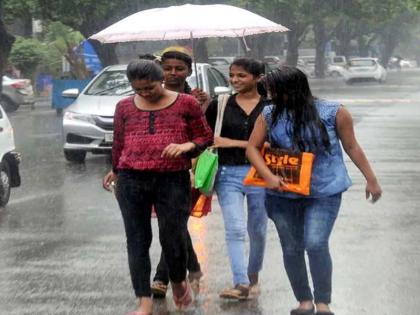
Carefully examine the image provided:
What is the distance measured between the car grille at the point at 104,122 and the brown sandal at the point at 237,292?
31.9 ft

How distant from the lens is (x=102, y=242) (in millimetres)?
9711

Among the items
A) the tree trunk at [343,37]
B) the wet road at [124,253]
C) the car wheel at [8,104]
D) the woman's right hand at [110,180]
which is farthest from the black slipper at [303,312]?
the tree trunk at [343,37]

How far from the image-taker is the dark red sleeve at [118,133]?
648 cm

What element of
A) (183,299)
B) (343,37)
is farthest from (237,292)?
(343,37)

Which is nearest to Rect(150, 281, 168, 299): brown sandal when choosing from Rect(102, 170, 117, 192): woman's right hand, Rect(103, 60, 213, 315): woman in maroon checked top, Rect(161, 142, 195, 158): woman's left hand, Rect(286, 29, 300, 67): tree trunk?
Rect(103, 60, 213, 315): woman in maroon checked top

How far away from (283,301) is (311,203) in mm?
1165

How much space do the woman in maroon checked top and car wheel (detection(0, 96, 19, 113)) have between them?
27879 millimetres

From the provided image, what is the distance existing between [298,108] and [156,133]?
83cm

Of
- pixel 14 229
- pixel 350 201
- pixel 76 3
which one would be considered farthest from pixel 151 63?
pixel 76 3

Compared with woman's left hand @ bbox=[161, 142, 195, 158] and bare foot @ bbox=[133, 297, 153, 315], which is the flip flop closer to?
bare foot @ bbox=[133, 297, 153, 315]

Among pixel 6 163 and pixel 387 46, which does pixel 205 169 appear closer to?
pixel 6 163

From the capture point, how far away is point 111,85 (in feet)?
57.7

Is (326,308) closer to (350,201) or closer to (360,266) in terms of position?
(360,266)

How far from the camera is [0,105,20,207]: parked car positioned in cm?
1195
